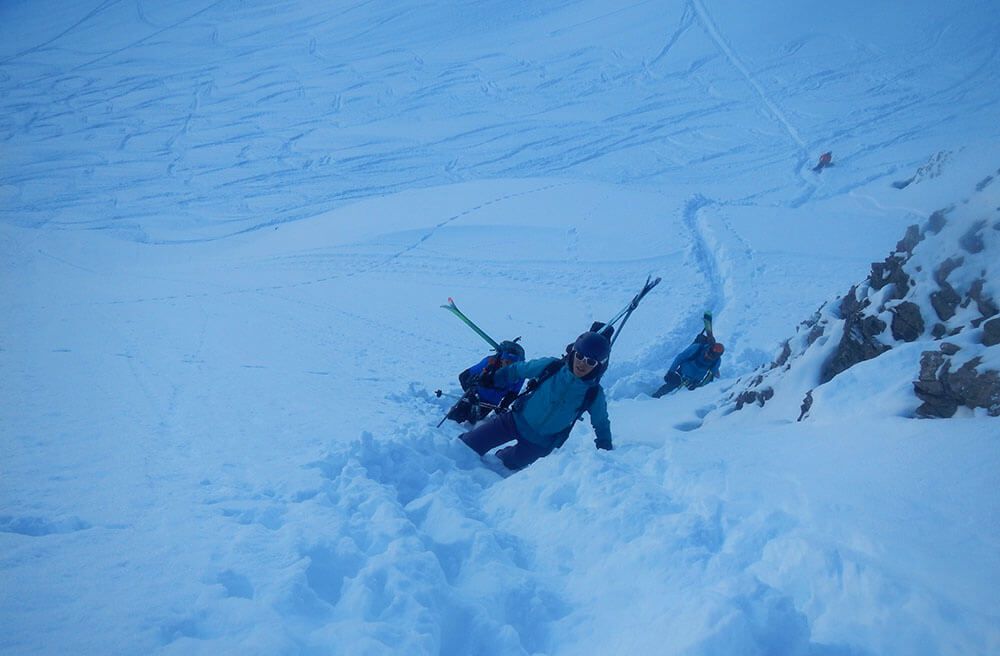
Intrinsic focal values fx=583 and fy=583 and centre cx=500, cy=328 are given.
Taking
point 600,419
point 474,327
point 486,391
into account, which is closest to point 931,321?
point 600,419

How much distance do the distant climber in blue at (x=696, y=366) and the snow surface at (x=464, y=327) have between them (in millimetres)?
537

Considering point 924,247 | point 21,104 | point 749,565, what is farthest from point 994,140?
point 21,104

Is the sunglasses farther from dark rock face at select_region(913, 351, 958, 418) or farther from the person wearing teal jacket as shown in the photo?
dark rock face at select_region(913, 351, 958, 418)

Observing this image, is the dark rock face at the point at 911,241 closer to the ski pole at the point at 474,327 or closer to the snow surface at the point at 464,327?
the snow surface at the point at 464,327

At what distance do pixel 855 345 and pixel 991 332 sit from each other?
1233 mm

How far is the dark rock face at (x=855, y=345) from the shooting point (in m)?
4.86

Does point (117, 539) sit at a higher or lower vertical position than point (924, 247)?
lower

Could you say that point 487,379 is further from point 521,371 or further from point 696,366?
point 696,366

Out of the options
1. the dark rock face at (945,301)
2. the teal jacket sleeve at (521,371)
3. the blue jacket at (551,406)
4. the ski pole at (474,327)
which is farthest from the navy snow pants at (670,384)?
the teal jacket sleeve at (521,371)

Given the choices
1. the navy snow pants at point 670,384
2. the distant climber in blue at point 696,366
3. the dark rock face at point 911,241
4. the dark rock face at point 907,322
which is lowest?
the navy snow pants at point 670,384

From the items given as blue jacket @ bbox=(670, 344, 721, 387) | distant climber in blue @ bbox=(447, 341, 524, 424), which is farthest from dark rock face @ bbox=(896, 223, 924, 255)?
distant climber in blue @ bbox=(447, 341, 524, 424)

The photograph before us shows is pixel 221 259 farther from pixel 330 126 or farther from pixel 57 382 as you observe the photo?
pixel 330 126

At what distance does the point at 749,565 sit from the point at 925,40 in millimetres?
29809

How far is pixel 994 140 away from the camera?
15281 mm
